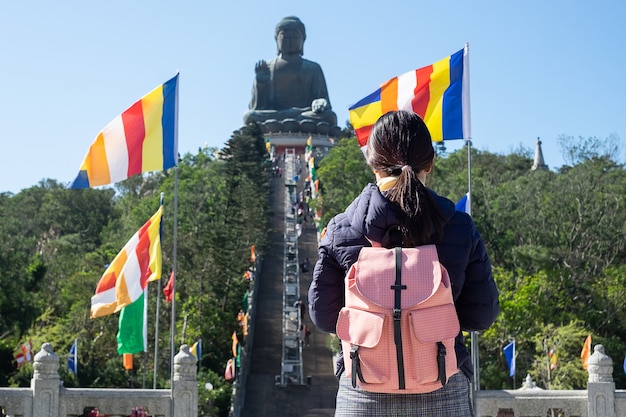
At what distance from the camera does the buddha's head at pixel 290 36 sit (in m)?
76.2

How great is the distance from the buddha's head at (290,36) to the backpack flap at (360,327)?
241 feet

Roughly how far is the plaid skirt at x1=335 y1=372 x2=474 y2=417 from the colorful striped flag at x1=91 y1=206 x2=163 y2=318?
43.0 ft

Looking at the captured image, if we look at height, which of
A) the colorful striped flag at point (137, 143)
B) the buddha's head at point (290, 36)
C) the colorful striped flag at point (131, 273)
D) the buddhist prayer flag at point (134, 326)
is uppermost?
the buddha's head at point (290, 36)

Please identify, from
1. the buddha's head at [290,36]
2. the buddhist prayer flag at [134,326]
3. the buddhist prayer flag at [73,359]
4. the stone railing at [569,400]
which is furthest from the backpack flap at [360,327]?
the buddha's head at [290,36]

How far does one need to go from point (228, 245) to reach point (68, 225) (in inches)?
1054

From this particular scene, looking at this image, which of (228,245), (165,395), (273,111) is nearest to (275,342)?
(228,245)

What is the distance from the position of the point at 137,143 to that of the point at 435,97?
4.13 m

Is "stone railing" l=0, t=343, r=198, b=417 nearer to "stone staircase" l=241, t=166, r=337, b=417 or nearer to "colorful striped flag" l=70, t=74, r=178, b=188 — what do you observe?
"colorful striped flag" l=70, t=74, r=178, b=188

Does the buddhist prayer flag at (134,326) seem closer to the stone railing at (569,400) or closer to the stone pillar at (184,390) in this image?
the stone pillar at (184,390)

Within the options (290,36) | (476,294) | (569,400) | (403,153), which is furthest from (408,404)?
(290,36)

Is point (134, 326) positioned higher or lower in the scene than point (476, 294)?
higher

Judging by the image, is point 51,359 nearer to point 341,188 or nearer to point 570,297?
point 570,297

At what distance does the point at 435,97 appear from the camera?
1338 cm

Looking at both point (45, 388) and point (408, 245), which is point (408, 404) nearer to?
point (408, 245)
